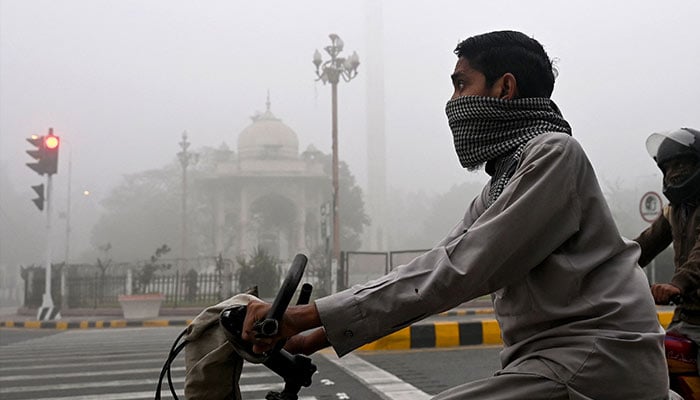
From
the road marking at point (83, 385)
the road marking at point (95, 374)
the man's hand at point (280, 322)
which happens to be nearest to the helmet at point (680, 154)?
the man's hand at point (280, 322)

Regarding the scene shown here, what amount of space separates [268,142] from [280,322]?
44.5m

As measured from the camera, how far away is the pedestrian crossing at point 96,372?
5.38m

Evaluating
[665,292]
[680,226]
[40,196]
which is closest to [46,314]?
[40,196]

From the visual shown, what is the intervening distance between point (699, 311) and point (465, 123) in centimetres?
140

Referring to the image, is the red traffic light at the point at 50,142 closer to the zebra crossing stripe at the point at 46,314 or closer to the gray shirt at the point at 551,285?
the zebra crossing stripe at the point at 46,314

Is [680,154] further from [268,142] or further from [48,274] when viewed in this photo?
[268,142]

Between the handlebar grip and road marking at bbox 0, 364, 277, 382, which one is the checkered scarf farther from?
road marking at bbox 0, 364, 277, 382

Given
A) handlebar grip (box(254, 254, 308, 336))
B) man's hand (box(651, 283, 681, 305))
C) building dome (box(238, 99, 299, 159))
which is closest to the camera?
handlebar grip (box(254, 254, 308, 336))

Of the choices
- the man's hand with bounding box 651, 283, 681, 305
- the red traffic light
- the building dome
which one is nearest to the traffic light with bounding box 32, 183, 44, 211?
the red traffic light

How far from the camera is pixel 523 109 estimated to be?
165cm

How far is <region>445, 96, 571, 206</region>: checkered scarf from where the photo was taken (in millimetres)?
1644

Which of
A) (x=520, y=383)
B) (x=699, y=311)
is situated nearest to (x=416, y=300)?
(x=520, y=383)

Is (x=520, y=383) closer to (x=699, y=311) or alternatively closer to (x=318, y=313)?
(x=318, y=313)

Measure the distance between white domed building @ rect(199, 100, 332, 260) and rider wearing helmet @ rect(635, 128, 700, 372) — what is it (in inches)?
1580
